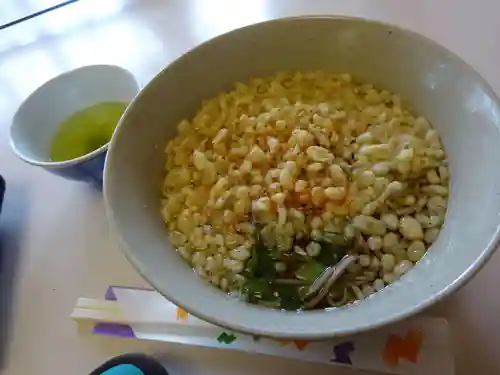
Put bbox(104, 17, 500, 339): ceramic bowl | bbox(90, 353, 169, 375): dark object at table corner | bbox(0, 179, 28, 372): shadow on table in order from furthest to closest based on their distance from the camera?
1. bbox(0, 179, 28, 372): shadow on table
2. bbox(90, 353, 169, 375): dark object at table corner
3. bbox(104, 17, 500, 339): ceramic bowl

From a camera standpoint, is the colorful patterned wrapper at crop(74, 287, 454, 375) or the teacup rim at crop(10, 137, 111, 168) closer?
the colorful patterned wrapper at crop(74, 287, 454, 375)

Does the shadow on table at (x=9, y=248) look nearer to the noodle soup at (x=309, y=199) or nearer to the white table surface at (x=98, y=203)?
the white table surface at (x=98, y=203)

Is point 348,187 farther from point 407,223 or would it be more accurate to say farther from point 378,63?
point 378,63

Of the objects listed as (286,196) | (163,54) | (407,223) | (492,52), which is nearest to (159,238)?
(286,196)

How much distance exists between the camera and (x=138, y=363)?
64cm

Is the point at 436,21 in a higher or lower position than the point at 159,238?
higher

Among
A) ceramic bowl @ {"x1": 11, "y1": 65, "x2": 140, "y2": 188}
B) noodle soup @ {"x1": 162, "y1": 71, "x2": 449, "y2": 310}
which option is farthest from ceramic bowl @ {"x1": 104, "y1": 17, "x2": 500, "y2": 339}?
ceramic bowl @ {"x1": 11, "y1": 65, "x2": 140, "y2": 188}

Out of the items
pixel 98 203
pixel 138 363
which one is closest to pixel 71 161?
pixel 98 203

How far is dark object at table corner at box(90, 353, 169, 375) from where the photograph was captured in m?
0.64

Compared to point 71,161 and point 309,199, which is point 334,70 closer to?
point 309,199

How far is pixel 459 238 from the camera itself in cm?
56

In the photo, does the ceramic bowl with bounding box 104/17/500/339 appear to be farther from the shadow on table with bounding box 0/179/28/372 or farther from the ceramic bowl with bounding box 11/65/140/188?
the shadow on table with bounding box 0/179/28/372

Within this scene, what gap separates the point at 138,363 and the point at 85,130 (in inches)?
14.5

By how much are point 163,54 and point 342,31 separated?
41 centimetres
